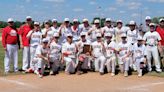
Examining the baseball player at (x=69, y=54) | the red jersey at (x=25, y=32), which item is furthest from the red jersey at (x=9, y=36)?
the baseball player at (x=69, y=54)

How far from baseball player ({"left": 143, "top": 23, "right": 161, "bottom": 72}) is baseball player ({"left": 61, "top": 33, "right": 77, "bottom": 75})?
2.75 m

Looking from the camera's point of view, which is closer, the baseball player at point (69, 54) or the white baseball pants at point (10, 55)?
the baseball player at point (69, 54)

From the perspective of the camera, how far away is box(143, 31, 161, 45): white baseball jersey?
46.0 feet

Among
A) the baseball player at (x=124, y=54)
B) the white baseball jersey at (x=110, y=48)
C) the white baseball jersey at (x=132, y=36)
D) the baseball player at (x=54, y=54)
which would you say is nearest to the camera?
the baseball player at (x=124, y=54)

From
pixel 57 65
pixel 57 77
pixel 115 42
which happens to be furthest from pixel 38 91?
pixel 115 42

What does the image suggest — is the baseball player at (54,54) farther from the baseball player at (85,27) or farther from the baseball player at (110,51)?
the baseball player at (110,51)

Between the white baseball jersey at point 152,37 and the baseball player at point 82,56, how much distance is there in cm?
221

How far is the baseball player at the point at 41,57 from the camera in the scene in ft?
45.3

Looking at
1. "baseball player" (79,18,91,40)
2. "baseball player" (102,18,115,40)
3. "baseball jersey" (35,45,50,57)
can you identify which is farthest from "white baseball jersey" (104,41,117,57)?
"baseball jersey" (35,45,50,57)

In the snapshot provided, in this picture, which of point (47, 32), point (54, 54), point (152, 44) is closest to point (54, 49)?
point (54, 54)

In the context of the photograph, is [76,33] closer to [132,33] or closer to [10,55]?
[132,33]

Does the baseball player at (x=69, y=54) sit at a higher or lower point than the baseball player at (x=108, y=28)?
lower

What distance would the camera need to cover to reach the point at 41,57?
1382cm

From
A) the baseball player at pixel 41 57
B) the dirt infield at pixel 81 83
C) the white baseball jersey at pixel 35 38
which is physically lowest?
the dirt infield at pixel 81 83
